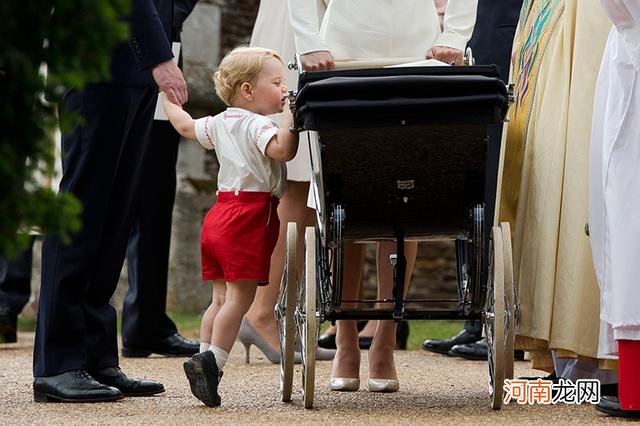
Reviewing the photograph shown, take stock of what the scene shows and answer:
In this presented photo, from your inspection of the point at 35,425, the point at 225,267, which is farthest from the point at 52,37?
the point at 225,267

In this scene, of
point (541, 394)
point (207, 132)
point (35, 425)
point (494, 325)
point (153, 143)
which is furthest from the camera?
point (153, 143)

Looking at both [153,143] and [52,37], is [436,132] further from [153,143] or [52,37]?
[153,143]

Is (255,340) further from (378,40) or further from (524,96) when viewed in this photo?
Answer: (524,96)

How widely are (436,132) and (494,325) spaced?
2.15 ft

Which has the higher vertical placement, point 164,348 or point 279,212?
point 279,212

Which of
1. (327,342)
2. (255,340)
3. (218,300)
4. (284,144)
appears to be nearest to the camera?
(284,144)

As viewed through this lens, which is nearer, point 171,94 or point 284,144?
point 171,94

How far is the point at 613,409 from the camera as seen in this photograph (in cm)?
404

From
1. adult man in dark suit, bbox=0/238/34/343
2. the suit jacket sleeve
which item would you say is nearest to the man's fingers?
the suit jacket sleeve

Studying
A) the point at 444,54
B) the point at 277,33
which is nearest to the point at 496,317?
the point at 444,54

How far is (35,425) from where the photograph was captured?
3.79 metres

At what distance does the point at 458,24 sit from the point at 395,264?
46.7 inches

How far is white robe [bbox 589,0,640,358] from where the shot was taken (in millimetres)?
3982

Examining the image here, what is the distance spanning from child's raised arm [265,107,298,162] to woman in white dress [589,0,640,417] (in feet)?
3.57
